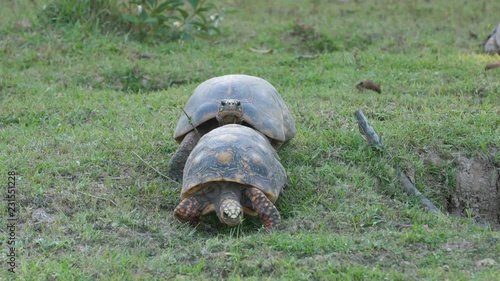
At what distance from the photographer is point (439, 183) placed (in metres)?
6.20

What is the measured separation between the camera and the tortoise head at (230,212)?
4961mm

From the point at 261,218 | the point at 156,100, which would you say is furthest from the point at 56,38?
the point at 261,218

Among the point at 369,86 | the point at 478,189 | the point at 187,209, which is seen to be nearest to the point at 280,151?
the point at 187,209

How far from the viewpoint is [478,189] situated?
630 centimetres

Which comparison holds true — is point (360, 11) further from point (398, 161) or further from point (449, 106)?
point (398, 161)

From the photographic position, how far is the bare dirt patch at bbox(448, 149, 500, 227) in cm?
625

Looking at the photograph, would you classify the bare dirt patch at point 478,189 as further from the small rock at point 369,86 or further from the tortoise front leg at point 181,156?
the tortoise front leg at point 181,156

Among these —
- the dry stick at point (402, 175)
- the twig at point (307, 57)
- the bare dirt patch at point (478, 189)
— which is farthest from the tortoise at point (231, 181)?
the twig at point (307, 57)

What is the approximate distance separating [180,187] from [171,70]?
123 inches

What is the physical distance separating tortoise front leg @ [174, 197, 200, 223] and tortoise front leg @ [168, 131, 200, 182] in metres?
0.68

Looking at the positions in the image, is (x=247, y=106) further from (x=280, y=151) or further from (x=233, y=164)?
(x=233, y=164)

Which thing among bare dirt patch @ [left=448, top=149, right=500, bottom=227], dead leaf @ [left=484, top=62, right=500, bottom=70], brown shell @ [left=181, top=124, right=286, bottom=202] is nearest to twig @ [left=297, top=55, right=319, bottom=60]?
dead leaf @ [left=484, top=62, right=500, bottom=70]

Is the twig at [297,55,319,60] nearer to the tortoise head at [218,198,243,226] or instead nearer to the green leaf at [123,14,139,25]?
the green leaf at [123,14,139,25]

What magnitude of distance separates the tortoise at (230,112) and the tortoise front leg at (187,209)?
0.71m
